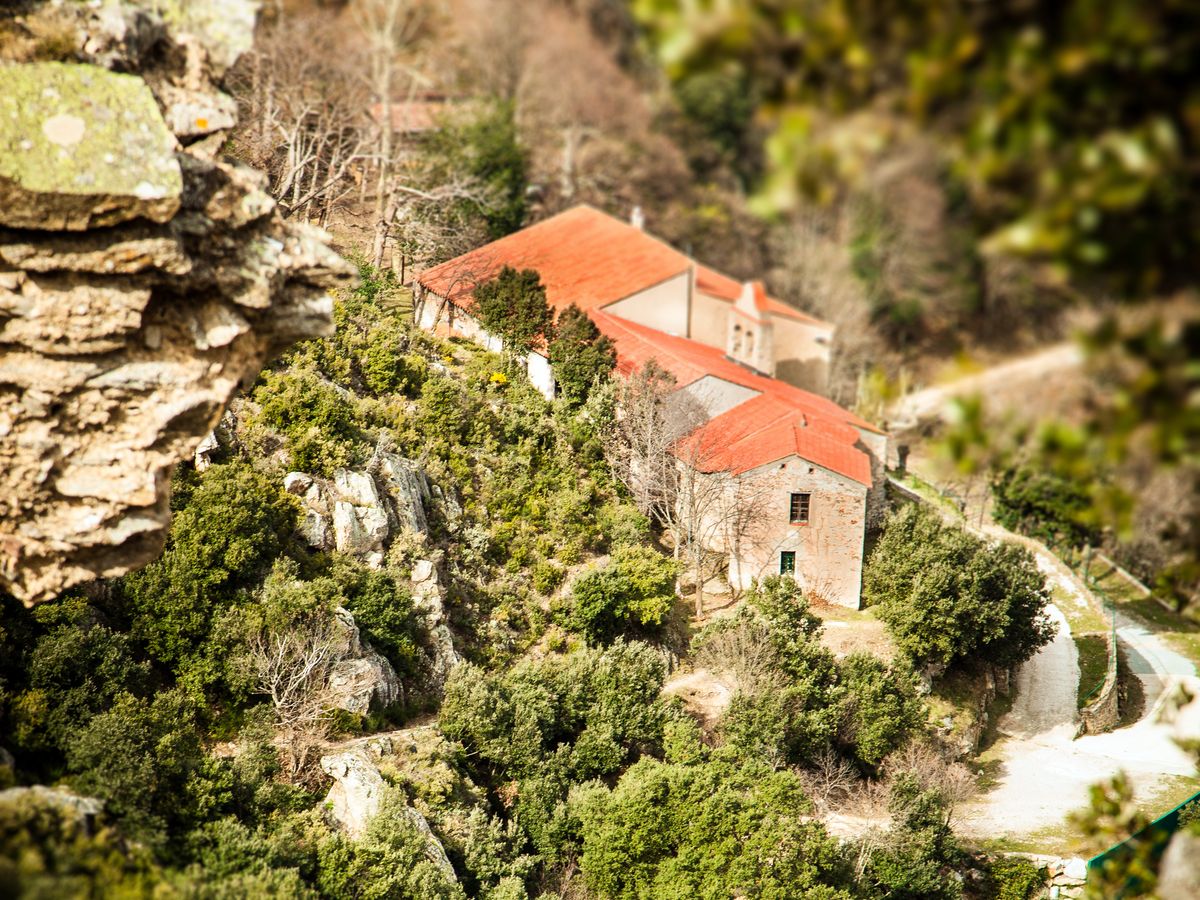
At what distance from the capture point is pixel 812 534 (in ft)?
116

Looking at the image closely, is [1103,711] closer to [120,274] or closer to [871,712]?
[871,712]

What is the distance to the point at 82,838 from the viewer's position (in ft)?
40.0

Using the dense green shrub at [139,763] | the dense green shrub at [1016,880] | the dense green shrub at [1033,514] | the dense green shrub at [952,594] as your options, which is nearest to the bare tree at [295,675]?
the dense green shrub at [139,763]

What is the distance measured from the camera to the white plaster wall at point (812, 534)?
1378 inches

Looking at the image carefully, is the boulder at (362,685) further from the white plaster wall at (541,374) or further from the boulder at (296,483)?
the white plaster wall at (541,374)

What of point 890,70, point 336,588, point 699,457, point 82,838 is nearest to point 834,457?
point 699,457

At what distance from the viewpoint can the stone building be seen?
115ft

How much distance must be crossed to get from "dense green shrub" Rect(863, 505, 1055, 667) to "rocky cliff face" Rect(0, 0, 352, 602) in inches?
1020

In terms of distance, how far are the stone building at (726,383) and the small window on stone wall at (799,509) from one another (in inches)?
1.5

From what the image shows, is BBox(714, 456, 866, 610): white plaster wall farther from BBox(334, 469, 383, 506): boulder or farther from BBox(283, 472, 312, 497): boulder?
BBox(283, 472, 312, 497): boulder

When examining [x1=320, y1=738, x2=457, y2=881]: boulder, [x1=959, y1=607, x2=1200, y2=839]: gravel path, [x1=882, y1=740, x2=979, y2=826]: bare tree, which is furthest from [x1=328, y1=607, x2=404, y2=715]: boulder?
[x1=959, y1=607, x2=1200, y2=839]: gravel path

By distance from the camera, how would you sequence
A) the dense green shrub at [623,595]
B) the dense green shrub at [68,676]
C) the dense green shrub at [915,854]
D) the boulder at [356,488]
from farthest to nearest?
the dense green shrub at [623,595], the boulder at [356,488], the dense green shrub at [915,854], the dense green shrub at [68,676]

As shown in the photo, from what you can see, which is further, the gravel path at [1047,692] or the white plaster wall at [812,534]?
the gravel path at [1047,692]

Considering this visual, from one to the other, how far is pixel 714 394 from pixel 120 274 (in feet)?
94.9
